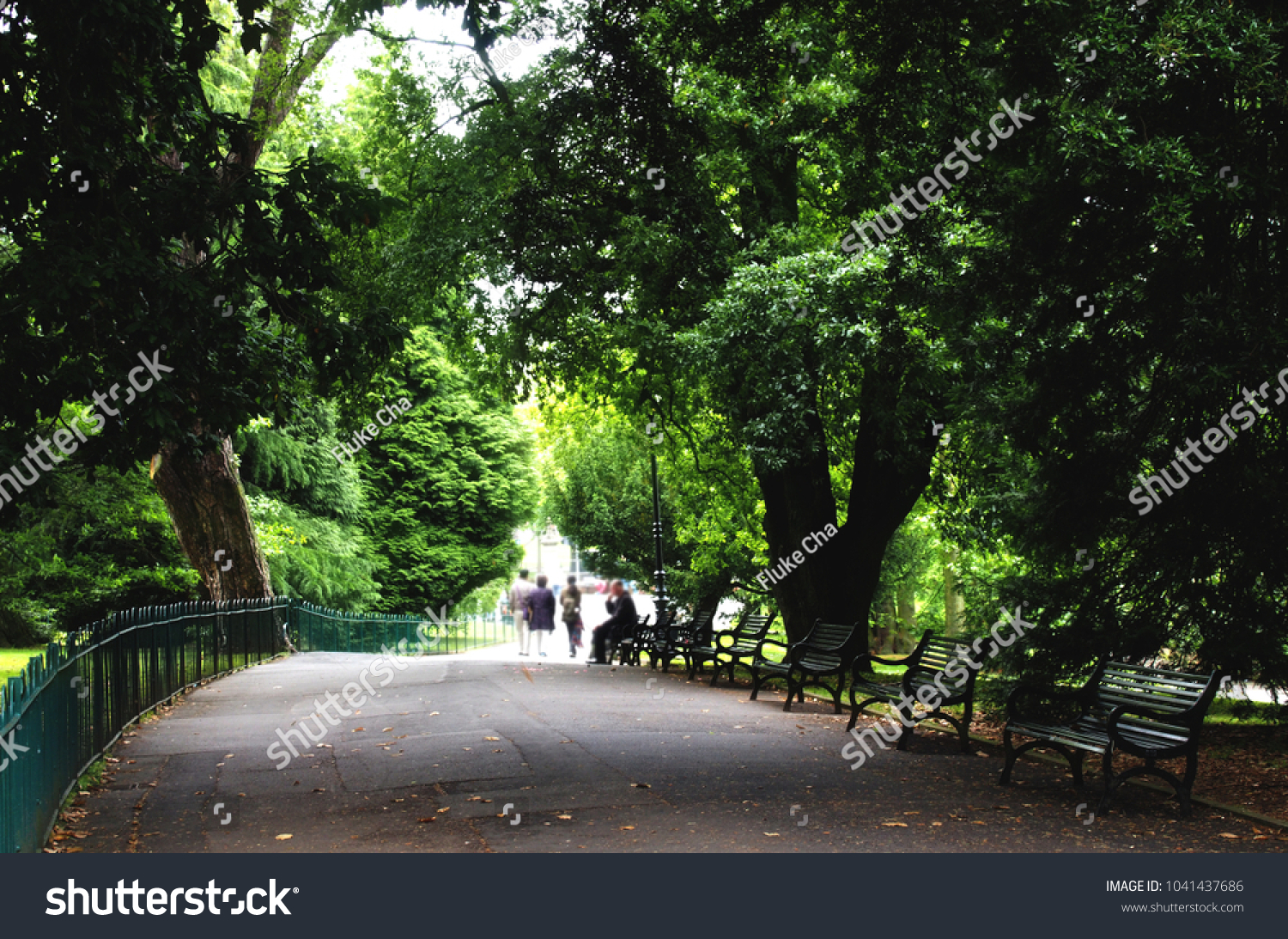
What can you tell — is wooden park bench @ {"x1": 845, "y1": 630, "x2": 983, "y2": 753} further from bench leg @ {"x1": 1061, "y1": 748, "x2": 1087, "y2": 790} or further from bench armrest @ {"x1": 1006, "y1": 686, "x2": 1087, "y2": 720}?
Answer: bench leg @ {"x1": 1061, "y1": 748, "x2": 1087, "y2": 790}

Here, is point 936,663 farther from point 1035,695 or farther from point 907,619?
point 907,619

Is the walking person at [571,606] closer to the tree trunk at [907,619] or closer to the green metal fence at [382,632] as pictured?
the green metal fence at [382,632]

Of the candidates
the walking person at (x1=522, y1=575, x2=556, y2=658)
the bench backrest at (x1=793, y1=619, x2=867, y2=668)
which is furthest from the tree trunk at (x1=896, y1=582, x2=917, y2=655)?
the bench backrest at (x1=793, y1=619, x2=867, y2=668)

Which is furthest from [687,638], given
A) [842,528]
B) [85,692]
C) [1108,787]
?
[1108,787]

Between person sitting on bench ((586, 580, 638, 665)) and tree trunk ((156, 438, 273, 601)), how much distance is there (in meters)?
6.85

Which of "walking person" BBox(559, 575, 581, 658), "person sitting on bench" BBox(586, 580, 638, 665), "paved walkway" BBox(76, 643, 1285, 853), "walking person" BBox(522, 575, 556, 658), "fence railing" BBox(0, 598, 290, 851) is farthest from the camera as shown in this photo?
"walking person" BBox(559, 575, 581, 658)

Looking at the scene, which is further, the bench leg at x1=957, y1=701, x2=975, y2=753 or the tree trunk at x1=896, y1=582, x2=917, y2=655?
the tree trunk at x1=896, y1=582, x2=917, y2=655

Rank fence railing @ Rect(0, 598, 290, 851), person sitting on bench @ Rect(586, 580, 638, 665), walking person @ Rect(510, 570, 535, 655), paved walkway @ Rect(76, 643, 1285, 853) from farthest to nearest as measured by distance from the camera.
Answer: walking person @ Rect(510, 570, 535, 655)
person sitting on bench @ Rect(586, 580, 638, 665)
paved walkway @ Rect(76, 643, 1285, 853)
fence railing @ Rect(0, 598, 290, 851)

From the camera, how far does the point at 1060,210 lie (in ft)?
29.5

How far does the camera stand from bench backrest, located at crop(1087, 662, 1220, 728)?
720cm

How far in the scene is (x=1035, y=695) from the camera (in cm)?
887

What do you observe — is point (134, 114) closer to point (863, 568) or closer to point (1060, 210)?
Result: point (1060, 210)

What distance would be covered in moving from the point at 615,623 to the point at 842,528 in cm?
718

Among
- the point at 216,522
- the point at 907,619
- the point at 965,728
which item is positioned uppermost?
the point at 216,522
